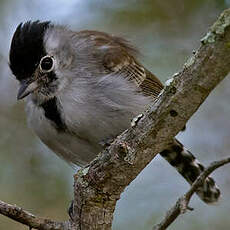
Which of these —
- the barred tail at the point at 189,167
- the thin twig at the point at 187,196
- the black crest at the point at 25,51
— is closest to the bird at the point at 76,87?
the black crest at the point at 25,51

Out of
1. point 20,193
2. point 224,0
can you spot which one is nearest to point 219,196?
point 224,0

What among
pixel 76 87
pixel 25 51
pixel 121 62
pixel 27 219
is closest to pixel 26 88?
pixel 25 51

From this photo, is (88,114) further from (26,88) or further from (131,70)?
(131,70)

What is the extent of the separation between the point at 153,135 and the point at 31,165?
15.1ft

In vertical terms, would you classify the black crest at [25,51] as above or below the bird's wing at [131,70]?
below

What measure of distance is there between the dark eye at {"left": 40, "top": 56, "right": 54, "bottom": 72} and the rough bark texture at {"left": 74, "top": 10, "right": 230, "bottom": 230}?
166 centimetres

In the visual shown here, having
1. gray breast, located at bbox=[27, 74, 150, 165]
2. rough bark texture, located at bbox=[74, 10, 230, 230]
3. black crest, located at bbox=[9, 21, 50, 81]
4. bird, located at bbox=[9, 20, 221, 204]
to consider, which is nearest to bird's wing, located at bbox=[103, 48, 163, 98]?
bird, located at bbox=[9, 20, 221, 204]

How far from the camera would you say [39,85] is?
213 inches

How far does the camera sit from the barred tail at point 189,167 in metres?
6.27

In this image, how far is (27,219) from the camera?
407cm

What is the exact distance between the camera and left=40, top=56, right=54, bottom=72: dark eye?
543 cm

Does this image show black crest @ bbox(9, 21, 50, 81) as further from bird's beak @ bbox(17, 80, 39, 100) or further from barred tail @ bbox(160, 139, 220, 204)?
barred tail @ bbox(160, 139, 220, 204)

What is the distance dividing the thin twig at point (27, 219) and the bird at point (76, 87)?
118 centimetres

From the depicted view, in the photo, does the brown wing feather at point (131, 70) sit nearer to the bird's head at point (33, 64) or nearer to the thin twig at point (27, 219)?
the bird's head at point (33, 64)
